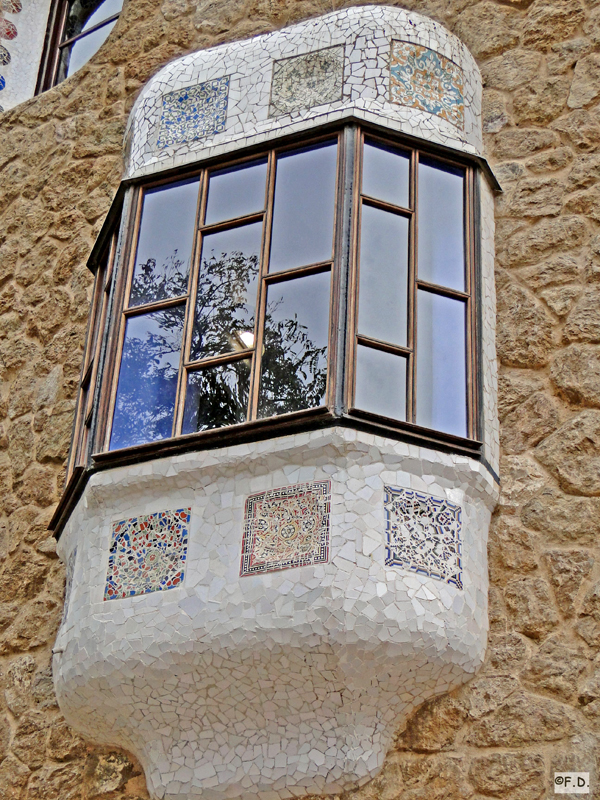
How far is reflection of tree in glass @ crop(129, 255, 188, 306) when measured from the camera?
235 inches

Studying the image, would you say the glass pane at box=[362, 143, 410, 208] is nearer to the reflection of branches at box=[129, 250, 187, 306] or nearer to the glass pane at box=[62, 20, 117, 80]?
the reflection of branches at box=[129, 250, 187, 306]

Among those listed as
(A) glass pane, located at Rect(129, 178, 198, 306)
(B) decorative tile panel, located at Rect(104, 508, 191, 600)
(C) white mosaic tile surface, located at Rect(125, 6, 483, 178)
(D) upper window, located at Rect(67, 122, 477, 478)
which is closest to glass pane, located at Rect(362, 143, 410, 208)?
(D) upper window, located at Rect(67, 122, 477, 478)

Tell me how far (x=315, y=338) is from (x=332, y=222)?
582 millimetres

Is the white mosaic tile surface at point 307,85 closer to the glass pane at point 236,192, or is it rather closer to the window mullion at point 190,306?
the glass pane at point 236,192

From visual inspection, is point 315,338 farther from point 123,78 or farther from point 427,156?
point 123,78

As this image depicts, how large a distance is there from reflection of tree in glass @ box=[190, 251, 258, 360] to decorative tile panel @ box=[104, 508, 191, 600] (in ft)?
2.58

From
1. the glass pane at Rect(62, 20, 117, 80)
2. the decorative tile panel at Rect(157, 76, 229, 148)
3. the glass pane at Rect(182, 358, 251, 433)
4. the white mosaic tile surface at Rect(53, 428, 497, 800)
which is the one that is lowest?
the white mosaic tile surface at Rect(53, 428, 497, 800)

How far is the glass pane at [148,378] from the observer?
5.65 meters

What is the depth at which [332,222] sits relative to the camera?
5730 millimetres

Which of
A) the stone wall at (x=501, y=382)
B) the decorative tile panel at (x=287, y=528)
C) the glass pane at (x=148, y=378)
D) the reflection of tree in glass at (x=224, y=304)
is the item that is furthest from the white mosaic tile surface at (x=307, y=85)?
the decorative tile panel at (x=287, y=528)

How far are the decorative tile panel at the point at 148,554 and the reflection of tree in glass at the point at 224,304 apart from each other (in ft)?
2.58

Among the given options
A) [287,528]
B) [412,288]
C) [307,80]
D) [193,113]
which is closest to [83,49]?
[193,113]

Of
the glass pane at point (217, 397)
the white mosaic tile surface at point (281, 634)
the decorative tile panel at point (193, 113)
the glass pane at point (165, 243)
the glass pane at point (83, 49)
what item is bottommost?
the white mosaic tile surface at point (281, 634)

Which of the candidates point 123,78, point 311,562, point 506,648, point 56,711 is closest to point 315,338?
point 311,562
